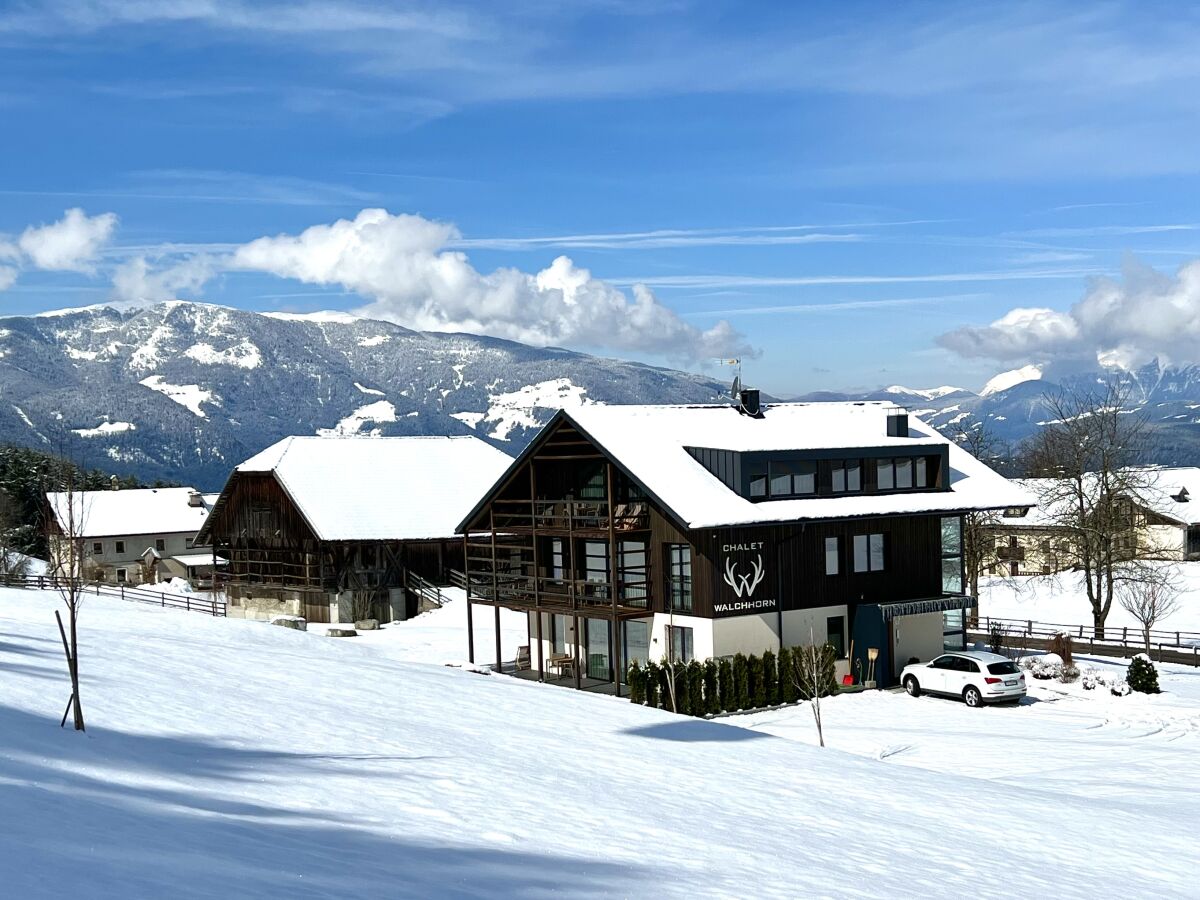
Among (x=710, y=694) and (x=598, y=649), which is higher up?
(x=598, y=649)

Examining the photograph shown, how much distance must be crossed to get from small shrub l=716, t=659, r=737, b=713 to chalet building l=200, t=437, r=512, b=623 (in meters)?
28.2

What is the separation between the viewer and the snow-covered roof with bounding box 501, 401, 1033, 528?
37.0 meters

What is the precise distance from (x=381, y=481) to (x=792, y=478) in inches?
1192

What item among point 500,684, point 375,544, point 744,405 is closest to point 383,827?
point 500,684

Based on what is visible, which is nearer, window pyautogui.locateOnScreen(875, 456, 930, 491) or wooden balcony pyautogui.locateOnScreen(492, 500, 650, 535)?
wooden balcony pyautogui.locateOnScreen(492, 500, 650, 535)

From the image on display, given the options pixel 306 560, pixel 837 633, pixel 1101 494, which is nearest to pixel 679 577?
pixel 837 633

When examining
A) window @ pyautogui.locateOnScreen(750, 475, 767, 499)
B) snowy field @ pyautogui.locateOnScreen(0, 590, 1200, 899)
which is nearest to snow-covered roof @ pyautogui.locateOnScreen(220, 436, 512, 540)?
window @ pyautogui.locateOnScreen(750, 475, 767, 499)

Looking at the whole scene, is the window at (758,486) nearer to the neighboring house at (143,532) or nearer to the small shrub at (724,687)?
the small shrub at (724,687)

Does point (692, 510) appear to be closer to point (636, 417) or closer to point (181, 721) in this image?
point (636, 417)

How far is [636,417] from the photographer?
40.8 m

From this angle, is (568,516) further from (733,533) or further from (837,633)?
(837,633)

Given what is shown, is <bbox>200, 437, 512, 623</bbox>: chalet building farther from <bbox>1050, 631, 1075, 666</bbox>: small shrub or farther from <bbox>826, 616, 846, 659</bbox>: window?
<bbox>1050, 631, 1075, 666</bbox>: small shrub

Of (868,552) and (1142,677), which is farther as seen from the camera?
(868,552)

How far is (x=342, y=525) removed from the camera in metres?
59.1
